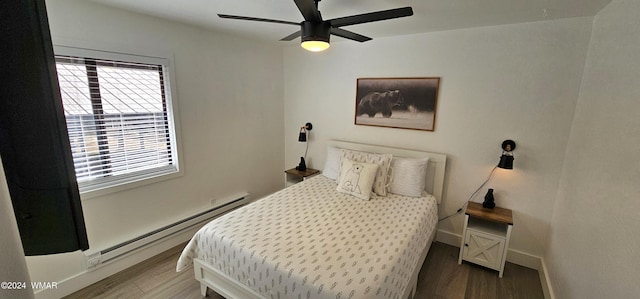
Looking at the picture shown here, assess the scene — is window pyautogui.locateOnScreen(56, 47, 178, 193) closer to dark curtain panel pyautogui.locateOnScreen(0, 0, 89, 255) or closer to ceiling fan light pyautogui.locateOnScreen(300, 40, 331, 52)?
ceiling fan light pyautogui.locateOnScreen(300, 40, 331, 52)

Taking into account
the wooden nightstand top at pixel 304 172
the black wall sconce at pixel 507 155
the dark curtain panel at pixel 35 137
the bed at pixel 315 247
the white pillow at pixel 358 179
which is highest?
the dark curtain panel at pixel 35 137

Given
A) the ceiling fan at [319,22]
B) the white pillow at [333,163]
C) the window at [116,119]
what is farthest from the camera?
the white pillow at [333,163]

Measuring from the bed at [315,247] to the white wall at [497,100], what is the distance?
25.7 inches

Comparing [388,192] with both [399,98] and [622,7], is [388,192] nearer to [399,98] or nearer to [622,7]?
[399,98]

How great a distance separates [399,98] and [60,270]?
132 inches

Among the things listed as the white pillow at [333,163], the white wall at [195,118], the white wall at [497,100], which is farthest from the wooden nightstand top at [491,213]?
the white wall at [195,118]

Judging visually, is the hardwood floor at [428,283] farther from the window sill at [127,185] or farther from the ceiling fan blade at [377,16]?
the ceiling fan blade at [377,16]

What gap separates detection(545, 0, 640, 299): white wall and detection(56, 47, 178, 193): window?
323 centimetres

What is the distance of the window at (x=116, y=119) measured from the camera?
6.26 ft

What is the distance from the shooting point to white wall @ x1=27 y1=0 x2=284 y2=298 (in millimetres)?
1935

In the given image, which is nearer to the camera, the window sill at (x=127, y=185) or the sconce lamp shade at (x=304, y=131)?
the window sill at (x=127, y=185)

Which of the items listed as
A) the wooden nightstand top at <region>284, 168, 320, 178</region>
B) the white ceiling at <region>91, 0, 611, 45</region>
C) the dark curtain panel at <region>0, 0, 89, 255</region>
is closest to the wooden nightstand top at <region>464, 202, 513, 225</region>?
the white ceiling at <region>91, 0, 611, 45</region>

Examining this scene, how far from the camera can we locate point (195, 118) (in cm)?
268

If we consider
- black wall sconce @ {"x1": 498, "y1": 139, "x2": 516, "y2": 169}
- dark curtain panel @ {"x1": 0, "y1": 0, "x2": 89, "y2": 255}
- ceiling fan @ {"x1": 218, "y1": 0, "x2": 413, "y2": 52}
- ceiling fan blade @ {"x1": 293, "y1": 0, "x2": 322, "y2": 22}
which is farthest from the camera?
black wall sconce @ {"x1": 498, "y1": 139, "x2": 516, "y2": 169}
